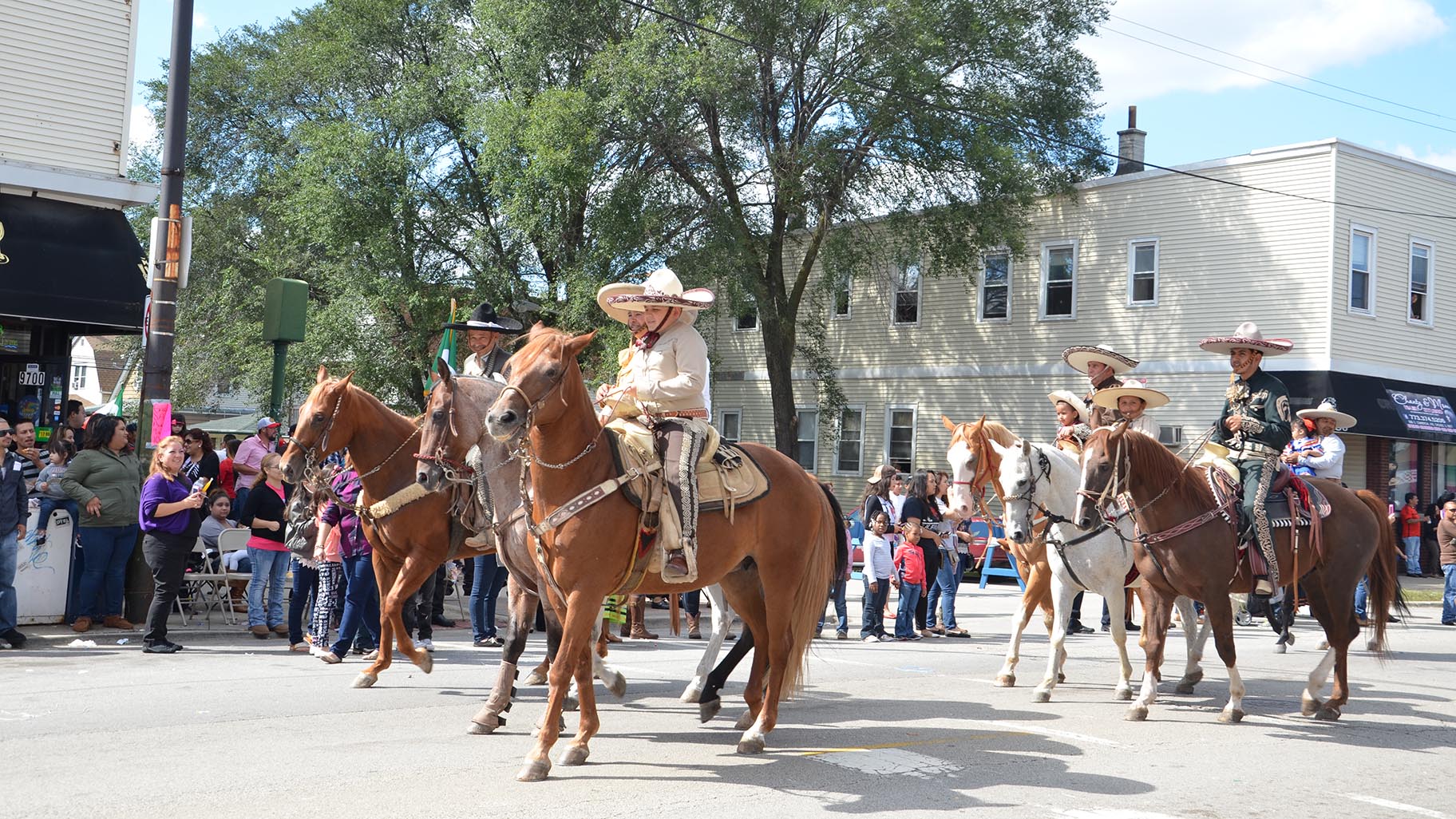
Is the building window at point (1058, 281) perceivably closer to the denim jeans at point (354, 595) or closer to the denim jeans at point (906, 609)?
the denim jeans at point (906, 609)

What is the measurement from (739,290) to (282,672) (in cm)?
1833

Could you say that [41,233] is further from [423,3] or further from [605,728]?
[423,3]

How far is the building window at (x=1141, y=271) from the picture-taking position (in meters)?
29.3

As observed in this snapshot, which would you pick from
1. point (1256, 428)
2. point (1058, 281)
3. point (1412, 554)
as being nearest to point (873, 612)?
point (1256, 428)

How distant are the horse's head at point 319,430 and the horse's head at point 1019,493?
214 inches

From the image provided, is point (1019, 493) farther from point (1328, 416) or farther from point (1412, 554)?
point (1412, 554)

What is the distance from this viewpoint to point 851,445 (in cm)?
3500

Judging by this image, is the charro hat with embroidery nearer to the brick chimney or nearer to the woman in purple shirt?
the woman in purple shirt

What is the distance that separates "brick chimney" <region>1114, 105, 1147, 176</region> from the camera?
1313 inches

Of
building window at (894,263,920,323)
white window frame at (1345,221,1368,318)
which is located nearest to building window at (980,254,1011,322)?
building window at (894,263,920,323)

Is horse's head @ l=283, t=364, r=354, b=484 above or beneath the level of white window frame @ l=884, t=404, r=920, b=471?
beneath

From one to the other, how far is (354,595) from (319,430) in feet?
6.29

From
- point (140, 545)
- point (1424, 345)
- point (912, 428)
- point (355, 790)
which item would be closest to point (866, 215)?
point (912, 428)

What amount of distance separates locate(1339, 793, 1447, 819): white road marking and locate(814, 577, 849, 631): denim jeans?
10.9 feet
